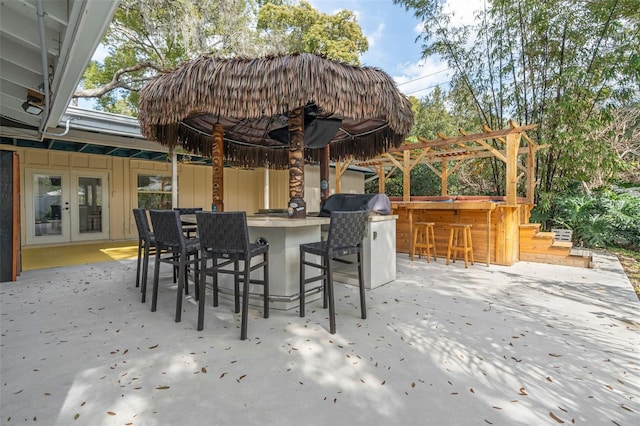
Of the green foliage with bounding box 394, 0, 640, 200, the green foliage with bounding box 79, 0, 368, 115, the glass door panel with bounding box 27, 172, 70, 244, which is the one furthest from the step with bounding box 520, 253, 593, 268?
the glass door panel with bounding box 27, 172, 70, 244

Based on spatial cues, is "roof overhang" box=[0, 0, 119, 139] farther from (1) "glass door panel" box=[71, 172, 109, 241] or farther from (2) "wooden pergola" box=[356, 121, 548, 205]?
(2) "wooden pergola" box=[356, 121, 548, 205]

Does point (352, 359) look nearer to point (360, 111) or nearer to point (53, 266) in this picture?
point (360, 111)

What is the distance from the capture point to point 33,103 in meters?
4.18

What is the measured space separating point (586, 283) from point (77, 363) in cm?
593

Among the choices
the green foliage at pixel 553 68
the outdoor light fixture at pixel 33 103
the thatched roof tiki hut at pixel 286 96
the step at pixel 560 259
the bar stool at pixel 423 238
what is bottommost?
the step at pixel 560 259

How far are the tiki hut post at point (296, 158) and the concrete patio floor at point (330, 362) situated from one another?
1.13 metres

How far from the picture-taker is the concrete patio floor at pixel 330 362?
1646 mm

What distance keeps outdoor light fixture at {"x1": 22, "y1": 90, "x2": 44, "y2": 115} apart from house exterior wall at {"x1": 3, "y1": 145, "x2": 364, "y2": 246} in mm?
2682

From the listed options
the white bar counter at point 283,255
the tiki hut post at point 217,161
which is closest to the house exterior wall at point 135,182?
the tiki hut post at point 217,161

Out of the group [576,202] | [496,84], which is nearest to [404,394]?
[576,202]

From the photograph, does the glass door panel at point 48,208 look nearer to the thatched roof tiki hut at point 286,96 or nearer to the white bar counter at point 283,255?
the thatched roof tiki hut at point 286,96

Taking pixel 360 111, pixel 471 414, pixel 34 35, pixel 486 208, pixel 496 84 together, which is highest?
pixel 496 84

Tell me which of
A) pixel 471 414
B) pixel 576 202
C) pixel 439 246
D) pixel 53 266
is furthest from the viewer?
pixel 576 202

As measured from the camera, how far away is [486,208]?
5.32 metres
